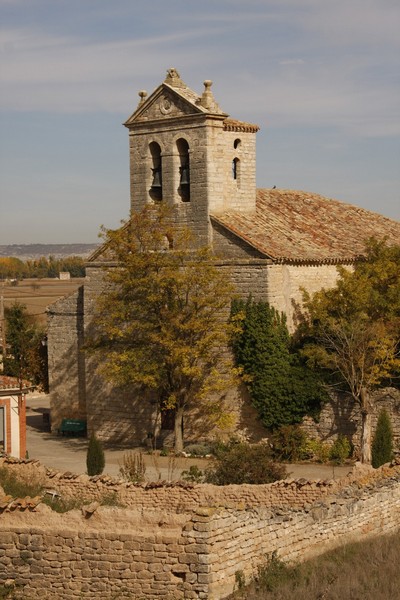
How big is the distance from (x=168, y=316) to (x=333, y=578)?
16.1 metres

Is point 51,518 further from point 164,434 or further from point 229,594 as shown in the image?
point 164,434

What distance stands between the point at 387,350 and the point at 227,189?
24.8 feet

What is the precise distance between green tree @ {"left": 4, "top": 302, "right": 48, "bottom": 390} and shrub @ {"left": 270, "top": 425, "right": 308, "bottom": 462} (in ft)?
31.0

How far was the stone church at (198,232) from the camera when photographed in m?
30.9

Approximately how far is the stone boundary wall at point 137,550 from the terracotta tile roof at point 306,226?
1615 centimetres

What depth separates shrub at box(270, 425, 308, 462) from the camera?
28.9 m

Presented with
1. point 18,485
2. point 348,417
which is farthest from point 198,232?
point 18,485

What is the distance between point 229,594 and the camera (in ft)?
46.3

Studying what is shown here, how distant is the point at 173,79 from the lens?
32.1 meters

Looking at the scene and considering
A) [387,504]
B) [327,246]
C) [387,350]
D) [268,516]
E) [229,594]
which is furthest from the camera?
[327,246]

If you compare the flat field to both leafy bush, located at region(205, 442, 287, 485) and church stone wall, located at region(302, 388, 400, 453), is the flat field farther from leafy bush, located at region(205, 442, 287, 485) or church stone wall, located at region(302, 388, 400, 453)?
leafy bush, located at region(205, 442, 287, 485)

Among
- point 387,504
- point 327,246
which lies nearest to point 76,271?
point 327,246

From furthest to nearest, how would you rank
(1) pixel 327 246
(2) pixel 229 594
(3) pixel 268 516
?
(1) pixel 327 246 → (3) pixel 268 516 → (2) pixel 229 594

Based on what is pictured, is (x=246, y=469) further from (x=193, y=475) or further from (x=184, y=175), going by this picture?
(x=184, y=175)
